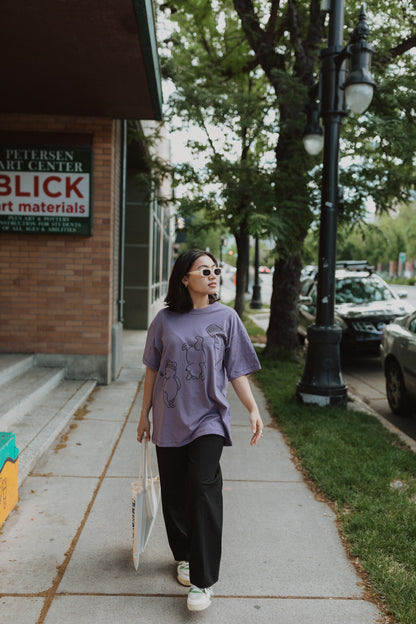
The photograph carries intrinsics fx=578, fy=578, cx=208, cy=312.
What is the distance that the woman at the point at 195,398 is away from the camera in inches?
113

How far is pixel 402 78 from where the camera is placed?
831cm

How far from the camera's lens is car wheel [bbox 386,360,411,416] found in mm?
7359

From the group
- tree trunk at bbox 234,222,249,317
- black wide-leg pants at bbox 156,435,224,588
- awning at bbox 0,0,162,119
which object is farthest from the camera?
tree trunk at bbox 234,222,249,317

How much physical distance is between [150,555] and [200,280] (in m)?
1.76

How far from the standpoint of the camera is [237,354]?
3.07 m

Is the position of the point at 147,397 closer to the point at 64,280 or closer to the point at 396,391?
the point at 64,280

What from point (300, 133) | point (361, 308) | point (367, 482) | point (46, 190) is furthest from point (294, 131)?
point (367, 482)

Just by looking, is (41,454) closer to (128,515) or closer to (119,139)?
(128,515)

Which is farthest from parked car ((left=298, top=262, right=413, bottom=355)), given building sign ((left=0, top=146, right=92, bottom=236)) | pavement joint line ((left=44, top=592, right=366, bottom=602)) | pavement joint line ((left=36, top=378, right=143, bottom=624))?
pavement joint line ((left=44, top=592, right=366, bottom=602))

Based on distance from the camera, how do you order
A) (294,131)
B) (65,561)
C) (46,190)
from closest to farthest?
(65,561) → (46,190) → (294,131)

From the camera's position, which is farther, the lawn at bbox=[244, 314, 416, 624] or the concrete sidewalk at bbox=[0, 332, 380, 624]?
the lawn at bbox=[244, 314, 416, 624]

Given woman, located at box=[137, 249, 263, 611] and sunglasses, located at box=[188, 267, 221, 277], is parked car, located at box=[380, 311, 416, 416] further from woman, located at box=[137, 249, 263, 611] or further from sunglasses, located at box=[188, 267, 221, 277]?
sunglasses, located at box=[188, 267, 221, 277]

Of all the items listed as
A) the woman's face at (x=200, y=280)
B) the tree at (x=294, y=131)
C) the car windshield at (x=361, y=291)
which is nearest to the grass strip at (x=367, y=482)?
the woman's face at (x=200, y=280)

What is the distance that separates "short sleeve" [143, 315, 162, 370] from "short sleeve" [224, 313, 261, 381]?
370mm
